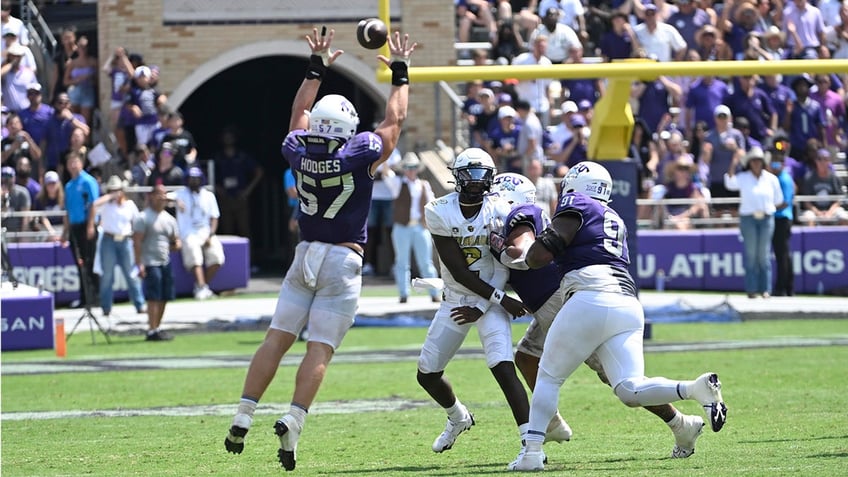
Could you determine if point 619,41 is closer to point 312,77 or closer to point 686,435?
point 312,77

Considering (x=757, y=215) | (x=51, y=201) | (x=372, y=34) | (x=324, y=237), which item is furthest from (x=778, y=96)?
(x=324, y=237)

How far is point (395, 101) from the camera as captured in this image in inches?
350

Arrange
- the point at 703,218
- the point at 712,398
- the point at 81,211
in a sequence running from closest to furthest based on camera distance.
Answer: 1. the point at 712,398
2. the point at 81,211
3. the point at 703,218

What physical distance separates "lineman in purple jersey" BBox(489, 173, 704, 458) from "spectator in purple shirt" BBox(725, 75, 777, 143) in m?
15.2

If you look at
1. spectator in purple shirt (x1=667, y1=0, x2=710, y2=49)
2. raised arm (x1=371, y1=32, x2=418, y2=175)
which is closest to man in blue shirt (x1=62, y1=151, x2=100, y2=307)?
spectator in purple shirt (x1=667, y1=0, x2=710, y2=49)

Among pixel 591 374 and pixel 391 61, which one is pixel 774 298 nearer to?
pixel 591 374

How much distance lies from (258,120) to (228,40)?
440 centimetres

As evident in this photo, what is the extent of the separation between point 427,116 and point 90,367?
433 inches

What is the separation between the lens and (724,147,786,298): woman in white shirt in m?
20.4

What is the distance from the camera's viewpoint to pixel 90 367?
50.3ft

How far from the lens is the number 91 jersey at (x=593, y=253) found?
8227 mm

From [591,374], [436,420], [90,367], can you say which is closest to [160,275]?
[90,367]

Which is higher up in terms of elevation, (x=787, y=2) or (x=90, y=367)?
(x=787, y=2)

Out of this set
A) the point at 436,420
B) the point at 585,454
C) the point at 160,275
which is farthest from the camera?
the point at 160,275
